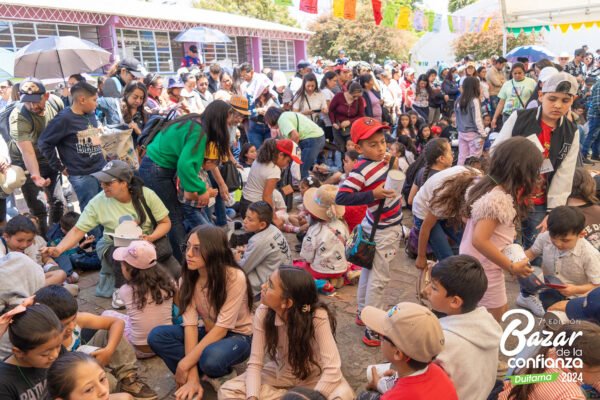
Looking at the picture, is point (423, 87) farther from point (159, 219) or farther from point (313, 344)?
point (313, 344)

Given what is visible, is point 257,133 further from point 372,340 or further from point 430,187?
point 372,340

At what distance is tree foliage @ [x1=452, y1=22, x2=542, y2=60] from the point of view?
26984 millimetres

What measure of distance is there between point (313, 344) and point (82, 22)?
14.3 m

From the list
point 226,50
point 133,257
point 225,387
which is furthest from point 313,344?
point 226,50

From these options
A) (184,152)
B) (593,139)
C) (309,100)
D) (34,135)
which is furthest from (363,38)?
(184,152)

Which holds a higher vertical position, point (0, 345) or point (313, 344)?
point (0, 345)

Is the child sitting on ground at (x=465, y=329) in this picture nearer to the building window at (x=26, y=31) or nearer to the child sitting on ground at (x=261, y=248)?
the child sitting on ground at (x=261, y=248)

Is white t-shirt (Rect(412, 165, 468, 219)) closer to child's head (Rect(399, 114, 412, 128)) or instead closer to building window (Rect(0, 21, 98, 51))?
child's head (Rect(399, 114, 412, 128))

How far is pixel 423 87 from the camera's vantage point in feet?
31.9

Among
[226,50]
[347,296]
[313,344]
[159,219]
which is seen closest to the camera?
[313,344]

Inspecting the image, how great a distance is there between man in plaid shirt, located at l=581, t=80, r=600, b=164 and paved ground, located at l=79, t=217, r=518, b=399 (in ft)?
17.1

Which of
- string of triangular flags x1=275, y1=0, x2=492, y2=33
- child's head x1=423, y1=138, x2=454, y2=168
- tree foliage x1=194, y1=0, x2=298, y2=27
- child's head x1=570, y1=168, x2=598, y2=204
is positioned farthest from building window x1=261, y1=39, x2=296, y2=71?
child's head x1=570, y1=168, x2=598, y2=204

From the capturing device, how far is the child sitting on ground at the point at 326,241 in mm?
4152

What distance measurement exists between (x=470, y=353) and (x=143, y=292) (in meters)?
2.07
